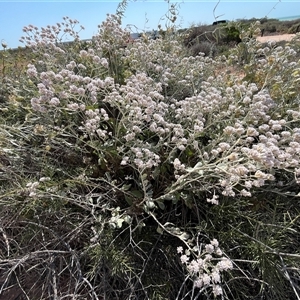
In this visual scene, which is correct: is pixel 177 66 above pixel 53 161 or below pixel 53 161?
above

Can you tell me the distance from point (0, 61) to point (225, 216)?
1788mm

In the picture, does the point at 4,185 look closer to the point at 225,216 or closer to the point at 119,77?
the point at 119,77

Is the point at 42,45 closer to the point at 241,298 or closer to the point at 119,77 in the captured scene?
the point at 119,77

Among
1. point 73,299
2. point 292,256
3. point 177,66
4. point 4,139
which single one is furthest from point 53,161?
point 292,256

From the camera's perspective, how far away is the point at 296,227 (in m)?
1.12

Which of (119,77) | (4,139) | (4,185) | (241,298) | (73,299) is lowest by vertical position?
(241,298)

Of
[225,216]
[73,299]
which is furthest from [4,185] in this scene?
[225,216]

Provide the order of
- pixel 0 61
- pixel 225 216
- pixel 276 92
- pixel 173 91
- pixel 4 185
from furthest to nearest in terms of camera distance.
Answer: pixel 0 61 → pixel 173 91 → pixel 276 92 → pixel 4 185 → pixel 225 216

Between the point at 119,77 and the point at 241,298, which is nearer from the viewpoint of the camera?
the point at 241,298

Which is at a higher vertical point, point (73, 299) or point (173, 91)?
point (173, 91)

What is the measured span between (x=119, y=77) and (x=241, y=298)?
1054mm

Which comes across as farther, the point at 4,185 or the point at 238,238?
the point at 4,185

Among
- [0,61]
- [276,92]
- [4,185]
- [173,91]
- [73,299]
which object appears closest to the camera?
[73,299]

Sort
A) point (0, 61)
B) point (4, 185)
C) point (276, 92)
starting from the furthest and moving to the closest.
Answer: point (0, 61) → point (276, 92) → point (4, 185)
